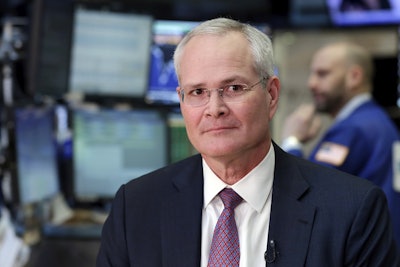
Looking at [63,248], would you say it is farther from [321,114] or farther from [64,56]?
[321,114]

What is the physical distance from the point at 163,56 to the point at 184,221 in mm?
1991

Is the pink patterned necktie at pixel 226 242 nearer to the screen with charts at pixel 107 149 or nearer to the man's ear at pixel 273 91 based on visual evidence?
the man's ear at pixel 273 91

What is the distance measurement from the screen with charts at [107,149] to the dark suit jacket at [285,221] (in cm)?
168

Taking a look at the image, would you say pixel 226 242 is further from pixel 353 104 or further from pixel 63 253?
pixel 353 104

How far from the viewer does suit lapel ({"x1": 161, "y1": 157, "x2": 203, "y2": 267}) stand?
176 cm

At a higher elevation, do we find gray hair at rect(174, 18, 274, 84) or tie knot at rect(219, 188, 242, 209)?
gray hair at rect(174, 18, 274, 84)

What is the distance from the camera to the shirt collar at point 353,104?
3756 mm

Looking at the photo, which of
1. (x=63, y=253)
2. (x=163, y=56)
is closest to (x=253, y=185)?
(x=63, y=253)

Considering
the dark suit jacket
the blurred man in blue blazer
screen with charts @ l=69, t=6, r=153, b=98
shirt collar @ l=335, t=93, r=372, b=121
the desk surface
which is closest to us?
the dark suit jacket

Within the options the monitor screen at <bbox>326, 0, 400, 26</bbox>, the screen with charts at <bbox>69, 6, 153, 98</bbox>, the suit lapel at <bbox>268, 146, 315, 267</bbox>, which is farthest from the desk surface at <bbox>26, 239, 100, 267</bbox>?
the monitor screen at <bbox>326, 0, 400, 26</bbox>

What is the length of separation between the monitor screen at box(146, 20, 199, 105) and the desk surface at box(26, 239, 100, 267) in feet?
2.84

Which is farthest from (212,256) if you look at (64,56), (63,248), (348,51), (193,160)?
(348,51)

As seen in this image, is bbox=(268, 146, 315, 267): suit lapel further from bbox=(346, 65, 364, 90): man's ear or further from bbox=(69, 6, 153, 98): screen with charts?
bbox=(346, 65, 364, 90): man's ear

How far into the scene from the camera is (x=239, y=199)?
71.2 inches
